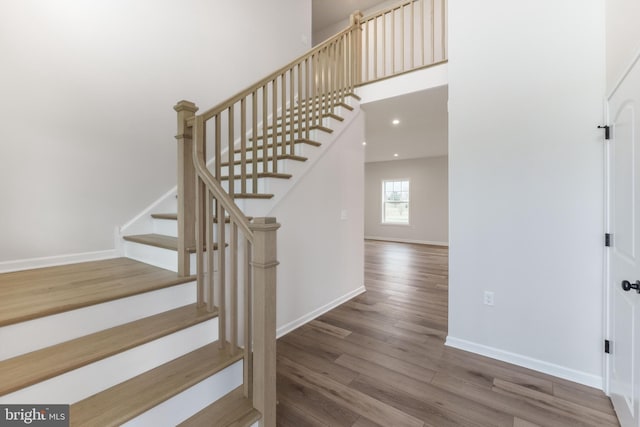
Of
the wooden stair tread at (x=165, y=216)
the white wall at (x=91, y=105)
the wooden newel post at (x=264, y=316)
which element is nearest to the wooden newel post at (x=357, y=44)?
the white wall at (x=91, y=105)

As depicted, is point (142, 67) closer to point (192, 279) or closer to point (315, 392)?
point (192, 279)

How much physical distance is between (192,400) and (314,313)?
167cm

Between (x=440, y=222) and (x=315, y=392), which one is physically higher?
(x=440, y=222)

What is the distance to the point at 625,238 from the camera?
148cm

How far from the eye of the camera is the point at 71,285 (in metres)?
1.70

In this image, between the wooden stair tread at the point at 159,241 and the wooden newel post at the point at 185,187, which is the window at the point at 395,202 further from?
A: the wooden newel post at the point at 185,187

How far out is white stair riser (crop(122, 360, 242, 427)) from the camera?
119 centimetres

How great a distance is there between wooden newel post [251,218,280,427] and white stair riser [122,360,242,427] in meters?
0.17

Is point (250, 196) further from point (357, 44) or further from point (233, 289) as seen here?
point (357, 44)

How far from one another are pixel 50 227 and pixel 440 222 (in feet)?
25.7

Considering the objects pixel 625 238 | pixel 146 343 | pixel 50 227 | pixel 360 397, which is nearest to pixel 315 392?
pixel 360 397

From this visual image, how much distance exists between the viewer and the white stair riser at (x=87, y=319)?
1228 mm

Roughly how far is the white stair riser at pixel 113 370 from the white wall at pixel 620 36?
2649mm

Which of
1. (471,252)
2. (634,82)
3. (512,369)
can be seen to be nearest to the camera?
(634,82)
